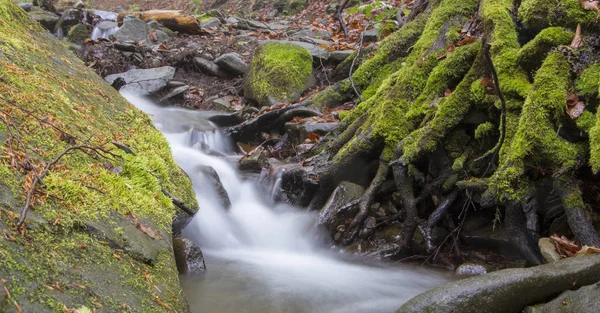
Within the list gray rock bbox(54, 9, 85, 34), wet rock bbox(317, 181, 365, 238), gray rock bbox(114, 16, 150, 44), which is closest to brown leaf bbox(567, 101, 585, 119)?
wet rock bbox(317, 181, 365, 238)

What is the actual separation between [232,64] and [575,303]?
922cm

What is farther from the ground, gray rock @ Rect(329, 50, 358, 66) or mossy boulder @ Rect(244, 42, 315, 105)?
gray rock @ Rect(329, 50, 358, 66)

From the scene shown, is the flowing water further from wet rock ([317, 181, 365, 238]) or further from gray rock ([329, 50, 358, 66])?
gray rock ([329, 50, 358, 66])

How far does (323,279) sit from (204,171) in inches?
99.1

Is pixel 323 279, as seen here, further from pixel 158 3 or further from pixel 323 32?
pixel 158 3

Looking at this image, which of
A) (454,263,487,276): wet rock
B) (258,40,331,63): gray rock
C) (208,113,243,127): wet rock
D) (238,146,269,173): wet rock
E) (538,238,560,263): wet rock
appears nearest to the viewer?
(538,238,560,263): wet rock

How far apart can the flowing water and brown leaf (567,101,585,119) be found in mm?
1861

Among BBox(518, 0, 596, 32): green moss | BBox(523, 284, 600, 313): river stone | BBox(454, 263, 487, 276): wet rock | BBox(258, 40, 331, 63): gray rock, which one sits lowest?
BBox(454, 263, 487, 276): wet rock

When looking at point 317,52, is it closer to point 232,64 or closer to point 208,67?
point 232,64

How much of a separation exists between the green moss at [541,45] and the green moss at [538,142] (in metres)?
0.29

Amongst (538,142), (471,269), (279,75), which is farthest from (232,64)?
(538,142)

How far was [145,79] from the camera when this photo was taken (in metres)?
10.4

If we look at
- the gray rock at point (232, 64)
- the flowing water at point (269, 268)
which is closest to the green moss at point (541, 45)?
the flowing water at point (269, 268)

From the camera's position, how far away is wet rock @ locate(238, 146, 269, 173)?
708 cm
